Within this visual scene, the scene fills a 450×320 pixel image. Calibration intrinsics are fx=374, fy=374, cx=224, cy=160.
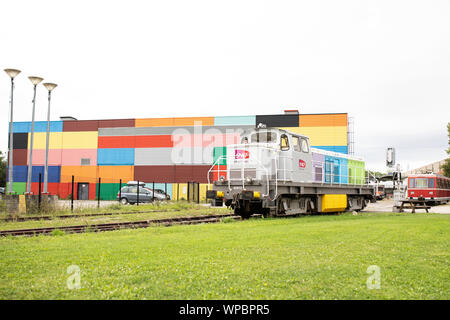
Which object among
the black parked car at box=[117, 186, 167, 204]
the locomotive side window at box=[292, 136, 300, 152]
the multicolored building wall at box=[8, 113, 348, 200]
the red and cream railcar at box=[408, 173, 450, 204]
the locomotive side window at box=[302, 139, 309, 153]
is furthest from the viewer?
the multicolored building wall at box=[8, 113, 348, 200]

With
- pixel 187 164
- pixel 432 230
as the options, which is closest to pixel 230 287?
pixel 432 230

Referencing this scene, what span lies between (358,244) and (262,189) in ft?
23.8

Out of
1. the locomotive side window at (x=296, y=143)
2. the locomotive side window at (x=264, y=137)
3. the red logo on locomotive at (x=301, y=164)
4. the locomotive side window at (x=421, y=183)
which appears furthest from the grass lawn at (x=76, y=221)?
the locomotive side window at (x=421, y=183)

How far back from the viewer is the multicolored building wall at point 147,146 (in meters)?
39.1

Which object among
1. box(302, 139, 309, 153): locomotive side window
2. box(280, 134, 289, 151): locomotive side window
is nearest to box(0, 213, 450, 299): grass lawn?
box(280, 134, 289, 151): locomotive side window

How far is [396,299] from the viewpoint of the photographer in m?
4.04

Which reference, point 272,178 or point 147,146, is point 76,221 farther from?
point 147,146

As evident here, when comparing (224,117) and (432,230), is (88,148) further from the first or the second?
(432,230)

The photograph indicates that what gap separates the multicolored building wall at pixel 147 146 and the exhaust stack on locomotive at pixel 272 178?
20.6 metres

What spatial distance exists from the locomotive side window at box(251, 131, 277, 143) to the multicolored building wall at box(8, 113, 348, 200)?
70.7ft

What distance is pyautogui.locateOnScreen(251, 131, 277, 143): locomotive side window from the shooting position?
1612 cm

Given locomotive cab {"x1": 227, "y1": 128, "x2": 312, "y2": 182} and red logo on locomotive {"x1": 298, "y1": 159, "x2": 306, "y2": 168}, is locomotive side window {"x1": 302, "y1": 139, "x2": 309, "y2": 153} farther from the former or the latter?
red logo on locomotive {"x1": 298, "y1": 159, "x2": 306, "y2": 168}

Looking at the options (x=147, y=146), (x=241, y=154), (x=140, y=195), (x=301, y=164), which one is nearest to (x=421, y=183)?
(x=301, y=164)

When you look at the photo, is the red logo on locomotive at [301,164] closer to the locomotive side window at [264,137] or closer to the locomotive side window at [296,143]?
the locomotive side window at [296,143]
